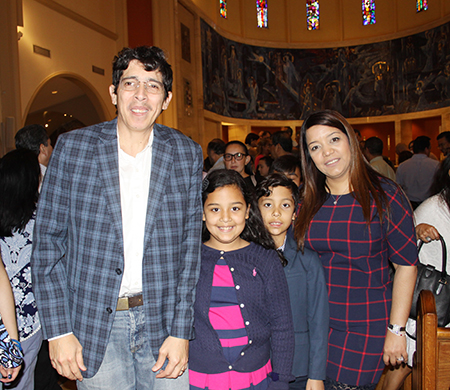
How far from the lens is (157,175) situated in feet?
5.94

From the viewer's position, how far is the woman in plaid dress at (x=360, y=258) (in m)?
2.04

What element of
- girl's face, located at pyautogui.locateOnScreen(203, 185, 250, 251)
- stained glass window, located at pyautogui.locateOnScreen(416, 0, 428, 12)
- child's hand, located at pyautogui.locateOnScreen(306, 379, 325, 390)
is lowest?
child's hand, located at pyautogui.locateOnScreen(306, 379, 325, 390)

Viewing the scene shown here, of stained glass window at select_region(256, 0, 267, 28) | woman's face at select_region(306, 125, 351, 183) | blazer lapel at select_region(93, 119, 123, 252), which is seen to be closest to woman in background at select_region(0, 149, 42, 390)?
blazer lapel at select_region(93, 119, 123, 252)

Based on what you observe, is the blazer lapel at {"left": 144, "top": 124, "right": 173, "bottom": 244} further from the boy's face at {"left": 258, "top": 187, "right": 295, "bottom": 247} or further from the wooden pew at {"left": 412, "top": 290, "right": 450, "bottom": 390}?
the wooden pew at {"left": 412, "top": 290, "right": 450, "bottom": 390}

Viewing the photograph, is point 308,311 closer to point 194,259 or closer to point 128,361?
point 194,259

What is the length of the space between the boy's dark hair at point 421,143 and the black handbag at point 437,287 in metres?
4.81

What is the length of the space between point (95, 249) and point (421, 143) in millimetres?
6301

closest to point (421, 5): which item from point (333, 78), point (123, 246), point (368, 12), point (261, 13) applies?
point (368, 12)

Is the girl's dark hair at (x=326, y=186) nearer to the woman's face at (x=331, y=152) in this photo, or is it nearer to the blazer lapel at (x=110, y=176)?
the woman's face at (x=331, y=152)

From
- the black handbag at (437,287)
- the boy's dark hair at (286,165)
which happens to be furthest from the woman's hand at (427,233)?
the boy's dark hair at (286,165)

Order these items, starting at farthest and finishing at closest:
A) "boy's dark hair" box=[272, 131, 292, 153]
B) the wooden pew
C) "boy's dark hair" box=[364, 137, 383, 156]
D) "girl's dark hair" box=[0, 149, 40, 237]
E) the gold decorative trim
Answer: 1. the gold decorative trim
2. "boy's dark hair" box=[364, 137, 383, 156]
3. "boy's dark hair" box=[272, 131, 292, 153]
4. "girl's dark hair" box=[0, 149, 40, 237]
5. the wooden pew

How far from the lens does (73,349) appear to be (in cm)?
169

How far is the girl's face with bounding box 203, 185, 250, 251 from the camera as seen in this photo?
83.8 inches

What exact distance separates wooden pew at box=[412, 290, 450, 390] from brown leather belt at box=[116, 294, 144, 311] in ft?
3.85
